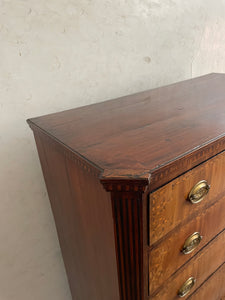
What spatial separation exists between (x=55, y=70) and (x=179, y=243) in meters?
0.66

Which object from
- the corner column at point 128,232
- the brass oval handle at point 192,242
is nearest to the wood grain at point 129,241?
the corner column at point 128,232

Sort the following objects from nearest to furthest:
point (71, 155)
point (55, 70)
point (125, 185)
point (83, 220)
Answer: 1. point (125, 185)
2. point (71, 155)
3. point (83, 220)
4. point (55, 70)

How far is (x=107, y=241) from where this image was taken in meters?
0.56

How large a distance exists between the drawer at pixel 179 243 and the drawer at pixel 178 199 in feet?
0.10

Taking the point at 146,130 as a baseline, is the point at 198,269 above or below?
below

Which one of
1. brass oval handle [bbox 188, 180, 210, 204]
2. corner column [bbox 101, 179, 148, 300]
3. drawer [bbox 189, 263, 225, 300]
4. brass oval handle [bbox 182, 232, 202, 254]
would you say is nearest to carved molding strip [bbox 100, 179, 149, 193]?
corner column [bbox 101, 179, 148, 300]

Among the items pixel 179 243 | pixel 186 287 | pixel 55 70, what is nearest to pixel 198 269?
pixel 186 287

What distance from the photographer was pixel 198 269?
0.74 metres

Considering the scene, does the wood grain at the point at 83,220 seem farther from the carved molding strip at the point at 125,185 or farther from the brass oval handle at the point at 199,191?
the brass oval handle at the point at 199,191

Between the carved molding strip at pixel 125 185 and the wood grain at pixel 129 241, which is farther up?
the carved molding strip at pixel 125 185

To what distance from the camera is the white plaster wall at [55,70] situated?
2.45 ft

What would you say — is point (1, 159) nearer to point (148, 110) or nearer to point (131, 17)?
point (148, 110)

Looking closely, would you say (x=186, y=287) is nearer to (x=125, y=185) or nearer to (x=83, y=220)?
(x=83, y=220)

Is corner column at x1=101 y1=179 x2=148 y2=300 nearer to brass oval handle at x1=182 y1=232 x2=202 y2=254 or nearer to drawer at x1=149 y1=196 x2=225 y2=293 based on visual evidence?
drawer at x1=149 y1=196 x2=225 y2=293
